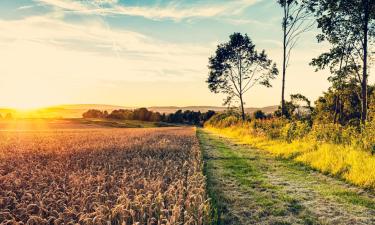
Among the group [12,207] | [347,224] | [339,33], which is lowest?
[347,224]

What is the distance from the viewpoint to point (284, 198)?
30.9 feet

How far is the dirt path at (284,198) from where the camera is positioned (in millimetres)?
7781

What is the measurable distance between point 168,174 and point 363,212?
15.9 ft

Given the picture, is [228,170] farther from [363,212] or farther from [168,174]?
[363,212]

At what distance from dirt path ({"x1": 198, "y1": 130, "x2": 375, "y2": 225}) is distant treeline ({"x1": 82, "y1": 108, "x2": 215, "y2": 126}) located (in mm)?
116256

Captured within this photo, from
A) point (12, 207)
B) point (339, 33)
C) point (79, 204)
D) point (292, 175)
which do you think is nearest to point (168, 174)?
point (79, 204)

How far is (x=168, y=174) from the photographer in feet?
31.0

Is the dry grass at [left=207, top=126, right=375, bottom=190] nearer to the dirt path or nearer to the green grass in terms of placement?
the dirt path

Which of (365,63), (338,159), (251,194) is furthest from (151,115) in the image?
(251,194)

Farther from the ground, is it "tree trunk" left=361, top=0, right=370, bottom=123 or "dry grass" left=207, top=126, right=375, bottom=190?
"tree trunk" left=361, top=0, right=370, bottom=123

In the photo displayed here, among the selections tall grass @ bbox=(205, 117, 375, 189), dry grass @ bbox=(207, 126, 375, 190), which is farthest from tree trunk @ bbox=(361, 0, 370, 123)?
dry grass @ bbox=(207, 126, 375, 190)

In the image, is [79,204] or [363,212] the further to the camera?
[363,212]

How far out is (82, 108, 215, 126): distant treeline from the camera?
132 m

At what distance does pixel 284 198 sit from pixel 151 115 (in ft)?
418
